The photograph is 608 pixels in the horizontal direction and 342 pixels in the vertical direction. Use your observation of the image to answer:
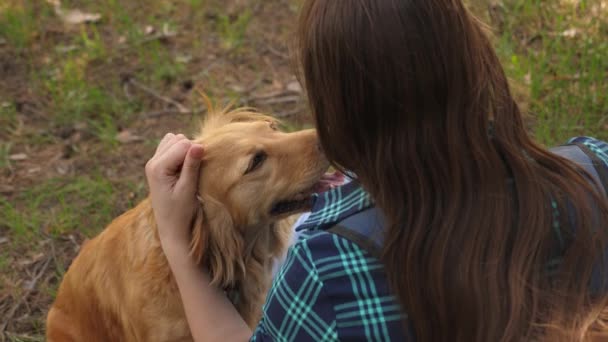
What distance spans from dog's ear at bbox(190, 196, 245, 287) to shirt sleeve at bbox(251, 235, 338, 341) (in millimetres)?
679

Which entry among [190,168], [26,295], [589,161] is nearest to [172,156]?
[190,168]

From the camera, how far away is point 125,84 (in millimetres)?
4621

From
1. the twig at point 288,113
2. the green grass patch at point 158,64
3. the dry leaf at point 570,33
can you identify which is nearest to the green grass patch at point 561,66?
the dry leaf at point 570,33

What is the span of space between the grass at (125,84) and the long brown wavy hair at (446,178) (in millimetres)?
1457

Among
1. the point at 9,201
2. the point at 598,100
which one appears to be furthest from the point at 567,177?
the point at 9,201

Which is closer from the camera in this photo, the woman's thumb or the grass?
the woman's thumb

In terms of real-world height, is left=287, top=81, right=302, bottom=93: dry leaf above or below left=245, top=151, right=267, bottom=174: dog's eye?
below

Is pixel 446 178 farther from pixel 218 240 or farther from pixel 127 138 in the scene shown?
pixel 127 138

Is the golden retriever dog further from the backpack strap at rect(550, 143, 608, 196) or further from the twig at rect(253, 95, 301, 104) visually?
the twig at rect(253, 95, 301, 104)

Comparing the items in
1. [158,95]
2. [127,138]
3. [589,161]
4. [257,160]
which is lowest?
[127,138]

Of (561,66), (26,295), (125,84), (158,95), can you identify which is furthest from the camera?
(125,84)

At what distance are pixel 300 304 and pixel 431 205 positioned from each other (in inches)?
15.0

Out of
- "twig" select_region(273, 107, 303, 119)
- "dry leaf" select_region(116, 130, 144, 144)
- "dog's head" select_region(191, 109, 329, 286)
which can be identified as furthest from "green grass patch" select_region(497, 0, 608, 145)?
"dry leaf" select_region(116, 130, 144, 144)

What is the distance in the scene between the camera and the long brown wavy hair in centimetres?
151
